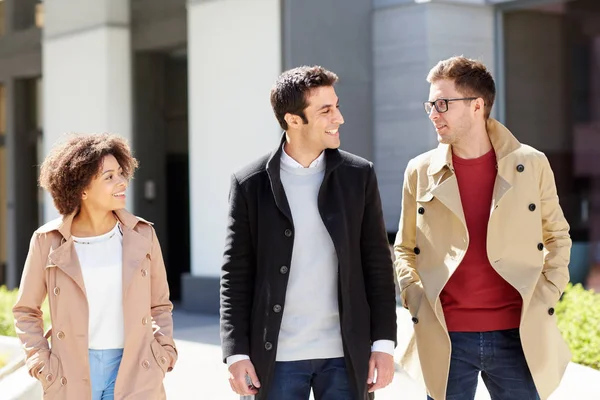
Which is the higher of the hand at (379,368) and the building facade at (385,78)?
the building facade at (385,78)

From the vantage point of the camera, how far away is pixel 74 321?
3893 millimetres

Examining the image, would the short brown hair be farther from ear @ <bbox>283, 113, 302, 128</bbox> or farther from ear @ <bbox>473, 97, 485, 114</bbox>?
ear @ <bbox>283, 113, 302, 128</bbox>

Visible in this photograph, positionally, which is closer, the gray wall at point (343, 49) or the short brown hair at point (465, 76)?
the short brown hair at point (465, 76)

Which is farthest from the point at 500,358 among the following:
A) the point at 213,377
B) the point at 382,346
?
the point at 213,377

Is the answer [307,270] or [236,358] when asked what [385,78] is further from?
[236,358]

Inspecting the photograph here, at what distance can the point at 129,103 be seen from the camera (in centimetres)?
1319

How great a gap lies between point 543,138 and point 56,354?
26.2ft

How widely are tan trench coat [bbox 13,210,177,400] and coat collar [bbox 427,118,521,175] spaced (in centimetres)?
121

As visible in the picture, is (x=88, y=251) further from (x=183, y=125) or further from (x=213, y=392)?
(x=183, y=125)

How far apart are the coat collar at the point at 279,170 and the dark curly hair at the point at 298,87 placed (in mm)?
168

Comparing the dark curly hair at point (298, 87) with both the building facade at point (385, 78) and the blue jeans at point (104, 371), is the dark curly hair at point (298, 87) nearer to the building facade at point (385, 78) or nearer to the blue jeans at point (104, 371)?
the blue jeans at point (104, 371)

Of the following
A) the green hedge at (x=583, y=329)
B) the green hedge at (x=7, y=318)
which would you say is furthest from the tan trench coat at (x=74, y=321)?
the green hedge at (x=7, y=318)

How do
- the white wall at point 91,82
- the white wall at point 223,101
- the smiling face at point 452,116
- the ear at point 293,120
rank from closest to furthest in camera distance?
the ear at point 293,120 < the smiling face at point 452,116 < the white wall at point 223,101 < the white wall at point 91,82

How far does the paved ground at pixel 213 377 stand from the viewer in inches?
219
